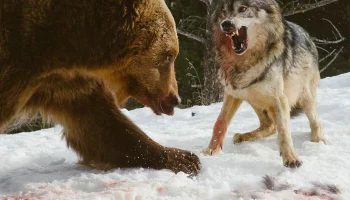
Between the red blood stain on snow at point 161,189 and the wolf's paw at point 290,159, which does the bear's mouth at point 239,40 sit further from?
the red blood stain on snow at point 161,189

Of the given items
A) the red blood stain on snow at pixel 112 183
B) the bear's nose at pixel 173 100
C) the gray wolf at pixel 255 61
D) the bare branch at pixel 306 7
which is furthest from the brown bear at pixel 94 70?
the bare branch at pixel 306 7

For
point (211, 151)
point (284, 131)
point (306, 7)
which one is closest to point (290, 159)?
point (284, 131)

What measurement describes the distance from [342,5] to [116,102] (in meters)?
9.00

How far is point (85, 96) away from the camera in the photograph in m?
3.70

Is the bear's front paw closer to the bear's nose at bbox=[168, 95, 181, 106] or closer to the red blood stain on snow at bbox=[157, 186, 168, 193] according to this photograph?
the bear's nose at bbox=[168, 95, 181, 106]

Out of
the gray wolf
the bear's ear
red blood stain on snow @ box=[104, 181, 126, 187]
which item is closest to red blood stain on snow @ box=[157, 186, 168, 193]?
red blood stain on snow @ box=[104, 181, 126, 187]

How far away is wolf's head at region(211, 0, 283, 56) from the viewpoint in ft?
13.7

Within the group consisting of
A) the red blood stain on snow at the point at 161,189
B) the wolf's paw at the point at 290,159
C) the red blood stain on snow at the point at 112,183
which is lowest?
the wolf's paw at the point at 290,159

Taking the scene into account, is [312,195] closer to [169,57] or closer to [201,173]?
[201,173]

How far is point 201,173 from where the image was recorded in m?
3.47

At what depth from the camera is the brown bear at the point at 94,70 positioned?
10.2 ft

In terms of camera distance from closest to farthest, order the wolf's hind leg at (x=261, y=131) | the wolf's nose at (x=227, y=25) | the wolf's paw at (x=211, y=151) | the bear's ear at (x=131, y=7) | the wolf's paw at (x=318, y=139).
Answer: the bear's ear at (x=131, y=7)
the wolf's nose at (x=227, y=25)
the wolf's paw at (x=211, y=151)
the wolf's paw at (x=318, y=139)
the wolf's hind leg at (x=261, y=131)

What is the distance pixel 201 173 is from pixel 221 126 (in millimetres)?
1039

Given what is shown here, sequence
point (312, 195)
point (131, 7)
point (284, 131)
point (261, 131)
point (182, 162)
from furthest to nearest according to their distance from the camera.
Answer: point (261, 131)
point (284, 131)
point (182, 162)
point (131, 7)
point (312, 195)
